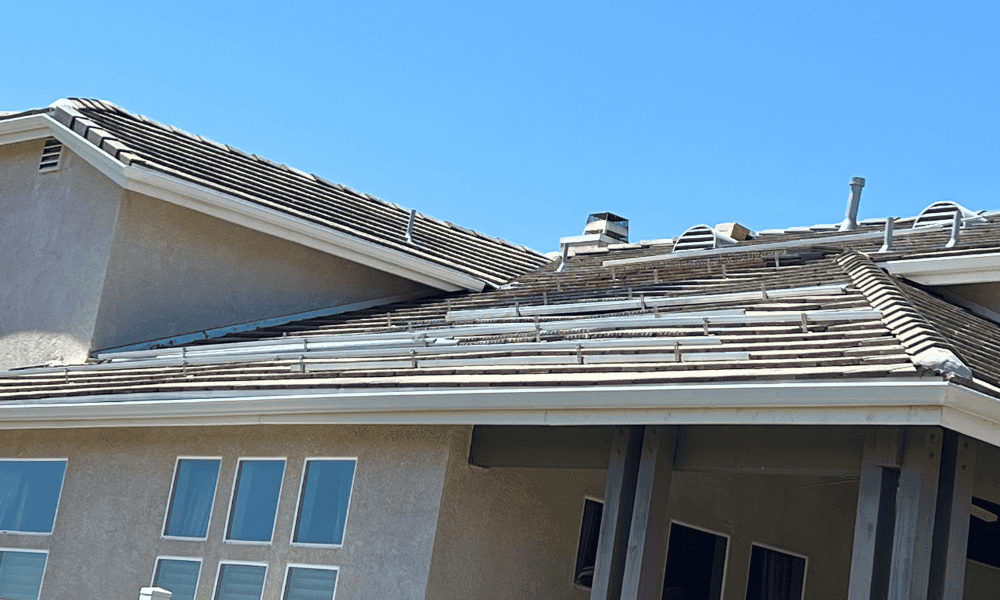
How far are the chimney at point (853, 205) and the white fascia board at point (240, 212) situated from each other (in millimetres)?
4424

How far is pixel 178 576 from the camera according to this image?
10.9m

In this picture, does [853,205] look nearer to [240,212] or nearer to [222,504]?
[240,212]

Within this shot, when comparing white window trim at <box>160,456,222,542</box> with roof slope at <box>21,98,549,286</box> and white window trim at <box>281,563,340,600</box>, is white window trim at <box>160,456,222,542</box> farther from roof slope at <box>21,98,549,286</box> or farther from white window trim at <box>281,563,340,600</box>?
roof slope at <box>21,98,549,286</box>

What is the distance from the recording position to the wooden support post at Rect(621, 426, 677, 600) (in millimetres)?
8477

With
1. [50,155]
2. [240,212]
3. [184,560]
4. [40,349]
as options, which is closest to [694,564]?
[184,560]

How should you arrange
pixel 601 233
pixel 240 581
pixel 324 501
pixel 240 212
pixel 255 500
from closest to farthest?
pixel 324 501 → pixel 240 581 → pixel 255 500 → pixel 240 212 → pixel 601 233

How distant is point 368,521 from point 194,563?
6.29 feet

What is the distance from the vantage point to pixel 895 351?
7.46 meters

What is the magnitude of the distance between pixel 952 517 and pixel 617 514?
7.29 ft

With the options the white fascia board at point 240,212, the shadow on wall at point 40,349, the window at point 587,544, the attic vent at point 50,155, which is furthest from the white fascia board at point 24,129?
the window at point 587,544

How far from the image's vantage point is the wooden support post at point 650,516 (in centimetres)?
848

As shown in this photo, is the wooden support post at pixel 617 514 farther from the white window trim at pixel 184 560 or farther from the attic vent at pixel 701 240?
the attic vent at pixel 701 240

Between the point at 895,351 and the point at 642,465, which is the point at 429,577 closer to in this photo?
the point at 642,465

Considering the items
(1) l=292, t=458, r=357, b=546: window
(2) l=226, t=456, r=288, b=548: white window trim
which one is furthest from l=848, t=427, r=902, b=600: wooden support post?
(2) l=226, t=456, r=288, b=548: white window trim
